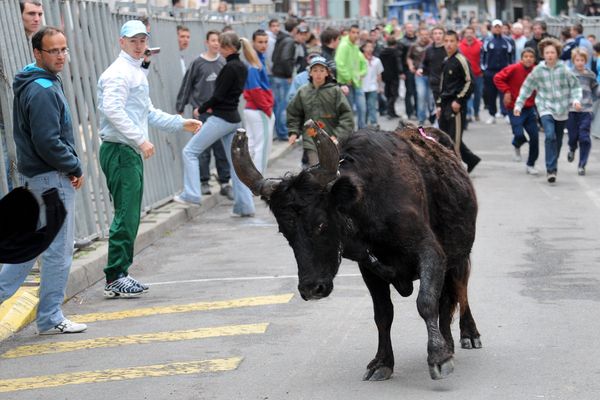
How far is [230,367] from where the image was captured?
812 centimetres

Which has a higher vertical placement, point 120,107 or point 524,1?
point 120,107

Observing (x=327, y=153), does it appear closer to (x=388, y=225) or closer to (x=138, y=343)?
(x=388, y=225)

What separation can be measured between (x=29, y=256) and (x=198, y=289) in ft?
16.9

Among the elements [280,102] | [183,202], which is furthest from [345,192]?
[280,102]

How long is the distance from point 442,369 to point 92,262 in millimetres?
5384

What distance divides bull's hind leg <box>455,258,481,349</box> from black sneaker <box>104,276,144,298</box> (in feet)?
11.7

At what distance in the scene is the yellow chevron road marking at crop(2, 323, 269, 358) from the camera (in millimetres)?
9008

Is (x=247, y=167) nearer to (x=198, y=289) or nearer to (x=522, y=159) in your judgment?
(x=198, y=289)

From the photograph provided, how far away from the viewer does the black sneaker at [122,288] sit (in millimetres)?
10914

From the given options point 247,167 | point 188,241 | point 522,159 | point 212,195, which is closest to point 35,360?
point 247,167

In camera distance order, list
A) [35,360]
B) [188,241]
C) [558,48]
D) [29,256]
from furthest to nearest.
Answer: [558,48], [188,241], [35,360], [29,256]

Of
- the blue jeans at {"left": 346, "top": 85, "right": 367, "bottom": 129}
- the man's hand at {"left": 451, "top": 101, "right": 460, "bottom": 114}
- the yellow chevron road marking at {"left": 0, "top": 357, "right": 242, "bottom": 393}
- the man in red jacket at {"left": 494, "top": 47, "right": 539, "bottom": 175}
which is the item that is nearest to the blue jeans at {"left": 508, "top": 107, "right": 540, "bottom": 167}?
the man in red jacket at {"left": 494, "top": 47, "right": 539, "bottom": 175}

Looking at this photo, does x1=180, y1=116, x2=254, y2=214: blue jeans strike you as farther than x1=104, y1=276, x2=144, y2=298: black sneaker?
Yes

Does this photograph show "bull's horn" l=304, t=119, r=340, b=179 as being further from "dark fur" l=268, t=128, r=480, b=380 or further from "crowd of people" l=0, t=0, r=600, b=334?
"crowd of people" l=0, t=0, r=600, b=334
